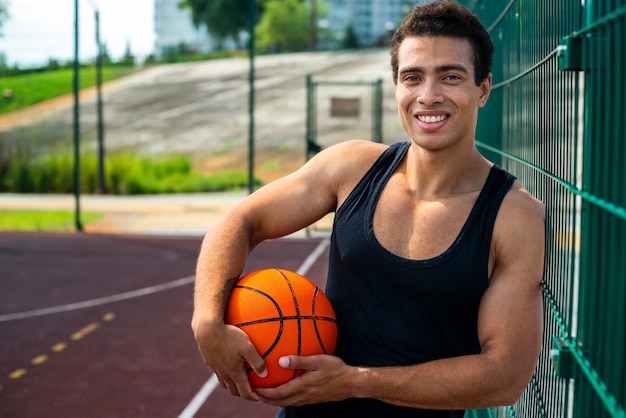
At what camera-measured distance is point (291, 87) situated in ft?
132

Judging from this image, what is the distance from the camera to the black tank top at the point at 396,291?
7.20ft

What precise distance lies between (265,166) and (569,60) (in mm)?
26029

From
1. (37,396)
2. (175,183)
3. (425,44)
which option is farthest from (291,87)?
(425,44)

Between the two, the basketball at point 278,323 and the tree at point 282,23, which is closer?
the basketball at point 278,323

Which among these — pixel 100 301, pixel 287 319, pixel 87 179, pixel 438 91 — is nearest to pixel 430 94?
pixel 438 91

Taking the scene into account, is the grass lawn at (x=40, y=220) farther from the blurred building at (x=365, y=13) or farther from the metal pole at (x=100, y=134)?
the blurred building at (x=365, y=13)

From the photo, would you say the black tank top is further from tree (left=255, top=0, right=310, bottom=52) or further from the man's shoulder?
tree (left=255, top=0, right=310, bottom=52)

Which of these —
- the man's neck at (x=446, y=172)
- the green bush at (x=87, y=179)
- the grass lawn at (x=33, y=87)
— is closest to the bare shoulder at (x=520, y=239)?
the man's neck at (x=446, y=172)

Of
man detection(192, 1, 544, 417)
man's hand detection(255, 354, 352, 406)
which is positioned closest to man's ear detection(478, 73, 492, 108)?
man detection(192, 1, 544, 417)

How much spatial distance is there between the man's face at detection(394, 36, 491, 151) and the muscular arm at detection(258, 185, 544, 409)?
25 centimetres

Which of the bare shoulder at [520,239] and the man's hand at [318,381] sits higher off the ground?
the bare shoulder at [520,239]

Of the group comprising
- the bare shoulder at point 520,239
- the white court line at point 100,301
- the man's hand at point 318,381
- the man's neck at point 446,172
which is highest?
the man's neck at point 446,172

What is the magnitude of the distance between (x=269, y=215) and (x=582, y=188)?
3.34 feet

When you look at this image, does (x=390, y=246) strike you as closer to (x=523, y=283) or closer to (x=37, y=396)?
(x=523, y=283)
